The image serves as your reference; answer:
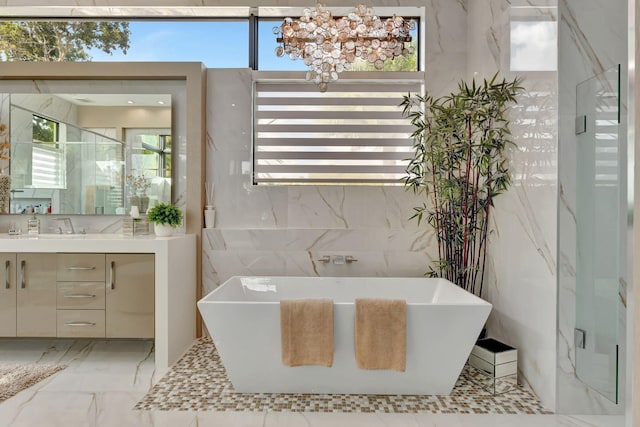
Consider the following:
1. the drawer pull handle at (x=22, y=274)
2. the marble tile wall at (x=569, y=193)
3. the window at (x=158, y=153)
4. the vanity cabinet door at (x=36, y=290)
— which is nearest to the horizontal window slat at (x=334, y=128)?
the window at (x=158, y=153)

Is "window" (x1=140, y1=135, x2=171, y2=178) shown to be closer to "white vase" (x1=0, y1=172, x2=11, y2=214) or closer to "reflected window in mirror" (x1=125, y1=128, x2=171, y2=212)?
"reflected window in mirror" (x1=125, y1=128, x2=171, y2=212)

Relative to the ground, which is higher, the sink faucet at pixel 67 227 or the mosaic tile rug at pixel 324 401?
the sink faucet at pixel 67 227

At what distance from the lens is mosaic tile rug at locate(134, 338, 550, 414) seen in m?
2.35

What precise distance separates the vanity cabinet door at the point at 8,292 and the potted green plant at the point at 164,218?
1.00 m

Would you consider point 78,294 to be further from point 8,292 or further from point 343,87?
point 343,87

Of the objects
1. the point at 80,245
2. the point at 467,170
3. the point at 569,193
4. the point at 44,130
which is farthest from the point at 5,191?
the point at 569,193

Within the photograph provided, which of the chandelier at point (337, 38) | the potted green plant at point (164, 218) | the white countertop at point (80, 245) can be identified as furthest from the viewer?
the potted green plant at point (164, 218)

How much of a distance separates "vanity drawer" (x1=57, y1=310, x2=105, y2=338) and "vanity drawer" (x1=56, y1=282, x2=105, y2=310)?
0.15 feet

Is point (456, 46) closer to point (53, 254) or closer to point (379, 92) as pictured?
point (379, 92)

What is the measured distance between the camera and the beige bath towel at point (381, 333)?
2395mm

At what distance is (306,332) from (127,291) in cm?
149

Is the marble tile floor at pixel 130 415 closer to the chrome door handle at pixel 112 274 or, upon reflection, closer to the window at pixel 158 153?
the chrome door handle at pixel 112 274

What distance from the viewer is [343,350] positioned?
2.44 meters

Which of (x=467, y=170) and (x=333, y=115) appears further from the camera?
(x=333, y=115)
